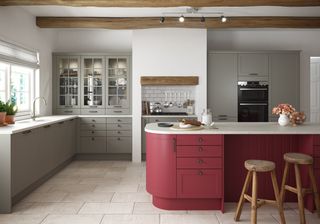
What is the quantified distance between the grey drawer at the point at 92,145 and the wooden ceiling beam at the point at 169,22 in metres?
2.22

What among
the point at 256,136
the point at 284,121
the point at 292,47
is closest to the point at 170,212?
the point at 256,136

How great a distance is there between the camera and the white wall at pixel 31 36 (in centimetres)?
498

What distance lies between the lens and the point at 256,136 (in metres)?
3.97

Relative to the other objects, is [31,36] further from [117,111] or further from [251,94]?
[251,94]

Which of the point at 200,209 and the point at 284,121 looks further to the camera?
the point at 284,121

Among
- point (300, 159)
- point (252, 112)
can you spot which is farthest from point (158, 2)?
point (252, 112)

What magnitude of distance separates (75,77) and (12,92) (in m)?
1.68

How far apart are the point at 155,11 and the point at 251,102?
265 centimetres

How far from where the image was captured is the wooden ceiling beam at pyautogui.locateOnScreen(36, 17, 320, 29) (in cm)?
614

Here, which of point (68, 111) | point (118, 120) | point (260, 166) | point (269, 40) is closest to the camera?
point (260, 166)

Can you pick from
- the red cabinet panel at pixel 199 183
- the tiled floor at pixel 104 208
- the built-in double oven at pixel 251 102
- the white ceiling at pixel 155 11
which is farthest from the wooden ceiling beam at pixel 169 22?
the red cabinet panel at pixel 199 183

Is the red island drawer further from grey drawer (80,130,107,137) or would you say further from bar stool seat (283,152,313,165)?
→ grey drawer (80,130,107,137)

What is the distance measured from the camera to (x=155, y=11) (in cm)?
583

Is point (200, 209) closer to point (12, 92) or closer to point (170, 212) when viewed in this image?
point (170, 212)
